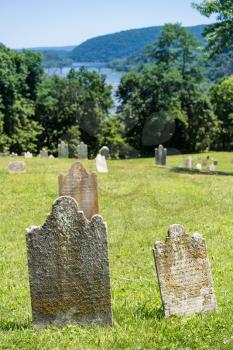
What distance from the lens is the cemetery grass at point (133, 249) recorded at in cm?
675

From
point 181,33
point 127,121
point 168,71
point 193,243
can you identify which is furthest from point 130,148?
point 193,243

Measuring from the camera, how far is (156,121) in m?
67.1

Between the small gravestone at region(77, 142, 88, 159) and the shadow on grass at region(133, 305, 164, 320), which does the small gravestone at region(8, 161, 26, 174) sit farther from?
the shadow on grass at region(133, 305, 164, 320)

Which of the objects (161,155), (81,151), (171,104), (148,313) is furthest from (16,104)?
(148,313)

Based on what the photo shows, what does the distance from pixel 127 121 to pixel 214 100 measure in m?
11.3

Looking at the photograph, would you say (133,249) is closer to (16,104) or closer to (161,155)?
(161,155)

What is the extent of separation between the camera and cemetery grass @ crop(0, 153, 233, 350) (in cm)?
675

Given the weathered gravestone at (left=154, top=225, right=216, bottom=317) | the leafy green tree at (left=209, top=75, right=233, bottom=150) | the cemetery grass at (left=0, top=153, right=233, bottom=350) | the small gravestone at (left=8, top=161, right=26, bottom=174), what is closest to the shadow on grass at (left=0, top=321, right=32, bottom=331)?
the cemetery grass at (left=0, top=153, right=233, bottom=350)

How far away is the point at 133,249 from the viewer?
13164 millimetres

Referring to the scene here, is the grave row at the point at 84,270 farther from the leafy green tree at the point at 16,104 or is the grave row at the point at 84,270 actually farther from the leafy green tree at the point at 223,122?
the leafy green tree at the point at 223,122

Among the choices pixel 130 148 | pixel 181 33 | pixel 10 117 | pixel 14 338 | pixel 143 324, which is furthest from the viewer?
pixel 130 148

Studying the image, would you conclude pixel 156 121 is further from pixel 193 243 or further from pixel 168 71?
pixel 193 243

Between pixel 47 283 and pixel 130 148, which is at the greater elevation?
pixel 47 283

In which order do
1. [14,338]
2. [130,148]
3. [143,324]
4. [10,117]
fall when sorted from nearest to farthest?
[14,338], [143,324], [10,117], [130,148]
